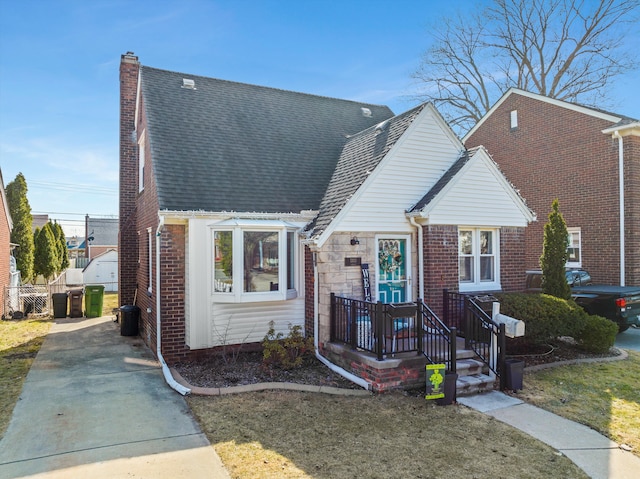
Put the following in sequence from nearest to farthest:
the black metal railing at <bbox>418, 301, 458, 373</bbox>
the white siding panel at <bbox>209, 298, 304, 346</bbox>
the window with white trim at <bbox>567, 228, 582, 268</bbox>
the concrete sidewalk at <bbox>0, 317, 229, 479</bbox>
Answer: the concrete sidewalk at <bbox>0, 317, 229, 479</bbox>, the black metal railing at <bbox>418, 301, 458, 373</bbox>, the white siding panel at <bbox>209, 298, 304, 346</bbox>, the window with white trim at <bbox>567, 228, 582, 268</bbox>

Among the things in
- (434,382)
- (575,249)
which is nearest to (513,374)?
(434,382)

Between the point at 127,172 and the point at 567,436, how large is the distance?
13.3 m

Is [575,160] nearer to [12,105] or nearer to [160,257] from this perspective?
[160,257]

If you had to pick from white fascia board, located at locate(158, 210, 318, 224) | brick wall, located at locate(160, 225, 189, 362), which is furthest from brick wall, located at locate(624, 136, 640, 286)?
brick wall, located at locate(160, 225, 189, 362)

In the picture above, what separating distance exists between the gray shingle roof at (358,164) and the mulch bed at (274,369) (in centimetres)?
269

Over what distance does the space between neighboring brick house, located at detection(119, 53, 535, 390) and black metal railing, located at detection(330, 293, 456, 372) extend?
1.80 feet

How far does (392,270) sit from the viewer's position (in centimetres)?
934

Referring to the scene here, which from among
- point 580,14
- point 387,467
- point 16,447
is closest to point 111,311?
point 16,447

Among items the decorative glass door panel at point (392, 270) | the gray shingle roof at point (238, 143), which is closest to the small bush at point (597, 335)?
the decorative glass door panel at point (392, 270)

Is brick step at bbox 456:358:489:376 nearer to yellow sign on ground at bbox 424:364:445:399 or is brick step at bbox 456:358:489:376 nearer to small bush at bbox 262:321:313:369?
yellow sign on ground at bbox 424:364:445:399

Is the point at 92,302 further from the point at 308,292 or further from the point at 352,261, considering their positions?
the point at 352,261

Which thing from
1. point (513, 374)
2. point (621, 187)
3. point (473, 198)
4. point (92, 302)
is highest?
point (621, 187)

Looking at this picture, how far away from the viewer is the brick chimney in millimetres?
13758

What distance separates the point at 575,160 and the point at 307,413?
14306 mm
